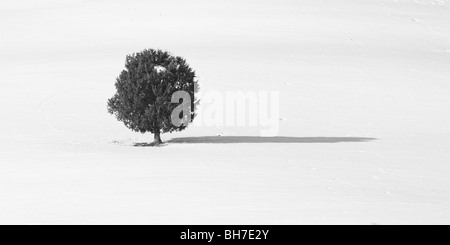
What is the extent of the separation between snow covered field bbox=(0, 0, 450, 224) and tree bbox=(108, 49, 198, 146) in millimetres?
842

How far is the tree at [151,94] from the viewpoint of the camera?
121ft

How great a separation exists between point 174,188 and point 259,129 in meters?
14.0

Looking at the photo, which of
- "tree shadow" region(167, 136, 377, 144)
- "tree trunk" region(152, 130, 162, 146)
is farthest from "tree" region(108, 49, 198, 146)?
"tree shadow" region(167, 136, 377, 144)

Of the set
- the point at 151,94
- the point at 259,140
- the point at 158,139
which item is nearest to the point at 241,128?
the point at 259,140

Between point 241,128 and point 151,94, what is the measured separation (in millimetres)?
5435

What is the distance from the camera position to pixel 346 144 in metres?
37.4

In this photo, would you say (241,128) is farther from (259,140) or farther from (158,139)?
(158,139)

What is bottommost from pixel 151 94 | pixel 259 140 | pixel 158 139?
pixel 259 140

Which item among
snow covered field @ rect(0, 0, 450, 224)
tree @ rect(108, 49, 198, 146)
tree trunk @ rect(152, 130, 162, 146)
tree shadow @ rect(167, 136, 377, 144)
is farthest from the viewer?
tree shadow @ rect(167, 136, 377, 144)

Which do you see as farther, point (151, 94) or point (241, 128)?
point (241, 128)

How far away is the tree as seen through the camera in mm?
36812

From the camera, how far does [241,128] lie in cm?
4178

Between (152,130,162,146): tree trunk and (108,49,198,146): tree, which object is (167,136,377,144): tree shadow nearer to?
(152,130,162,146): tree trunk

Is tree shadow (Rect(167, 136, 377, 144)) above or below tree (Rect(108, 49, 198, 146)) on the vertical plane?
below
